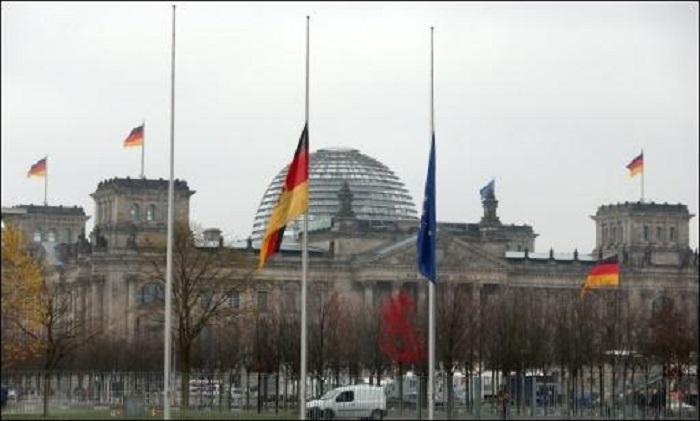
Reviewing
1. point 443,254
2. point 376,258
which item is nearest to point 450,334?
point 443,254

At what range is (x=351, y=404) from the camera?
275 ft

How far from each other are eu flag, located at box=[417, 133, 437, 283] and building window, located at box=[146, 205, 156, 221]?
10903 centimetres

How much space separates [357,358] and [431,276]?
5481 centimetres

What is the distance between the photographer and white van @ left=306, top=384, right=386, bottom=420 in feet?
266

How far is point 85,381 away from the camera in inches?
3974

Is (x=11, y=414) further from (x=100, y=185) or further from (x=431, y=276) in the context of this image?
(x=100, y=185)

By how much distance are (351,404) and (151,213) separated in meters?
87.1

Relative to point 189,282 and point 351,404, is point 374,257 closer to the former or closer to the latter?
point 189,282

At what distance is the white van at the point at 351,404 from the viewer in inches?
3189

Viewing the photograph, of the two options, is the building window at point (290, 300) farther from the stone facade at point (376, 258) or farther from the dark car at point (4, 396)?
the dark car at point (4, 396)

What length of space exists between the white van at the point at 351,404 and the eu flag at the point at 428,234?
2024 cm

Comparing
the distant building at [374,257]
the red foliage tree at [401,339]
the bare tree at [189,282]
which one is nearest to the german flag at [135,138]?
the bare tree at [189,282]

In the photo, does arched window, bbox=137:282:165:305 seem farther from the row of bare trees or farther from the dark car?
the dark car

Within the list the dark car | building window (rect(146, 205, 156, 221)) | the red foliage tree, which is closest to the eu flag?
the dark car
